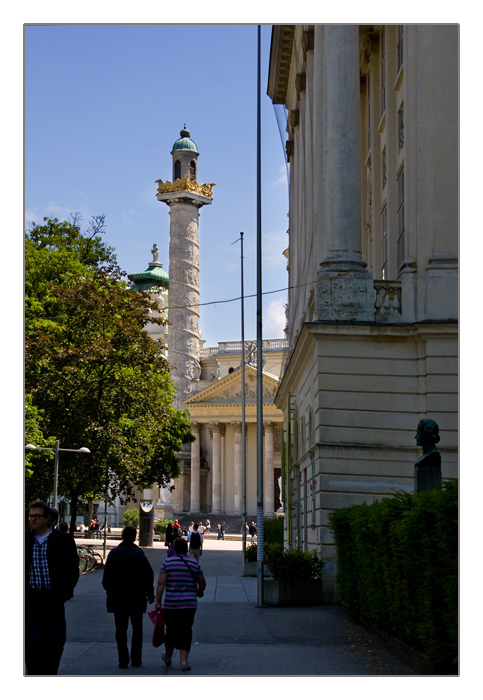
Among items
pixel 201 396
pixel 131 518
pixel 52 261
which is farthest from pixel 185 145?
pixel 52 261

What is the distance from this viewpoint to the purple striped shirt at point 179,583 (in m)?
12.1

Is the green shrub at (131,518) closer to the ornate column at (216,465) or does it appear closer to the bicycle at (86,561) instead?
the ornate column at (216,465)

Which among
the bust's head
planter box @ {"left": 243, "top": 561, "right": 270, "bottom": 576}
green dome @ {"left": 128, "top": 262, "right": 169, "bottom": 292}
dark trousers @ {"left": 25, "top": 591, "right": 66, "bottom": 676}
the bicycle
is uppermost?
green dome @ {"left": 128, "top": 262, "right": 169, "bottom": 292}

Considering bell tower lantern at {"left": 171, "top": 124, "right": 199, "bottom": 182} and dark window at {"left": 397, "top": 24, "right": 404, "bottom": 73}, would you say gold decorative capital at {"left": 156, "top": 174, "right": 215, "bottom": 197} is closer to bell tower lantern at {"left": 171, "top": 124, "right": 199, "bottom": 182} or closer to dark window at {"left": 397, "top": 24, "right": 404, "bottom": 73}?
bell tower lantern at {"left": 171, "top": 124, "right": 199, "bottom": 182}

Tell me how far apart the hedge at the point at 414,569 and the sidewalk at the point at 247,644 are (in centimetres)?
57

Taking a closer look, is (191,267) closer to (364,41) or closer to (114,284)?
(114,284)

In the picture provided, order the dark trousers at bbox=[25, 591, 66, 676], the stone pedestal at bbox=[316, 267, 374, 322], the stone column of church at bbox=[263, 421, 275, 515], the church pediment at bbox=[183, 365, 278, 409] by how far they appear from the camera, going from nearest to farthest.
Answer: the dark trousers at bbox=[25, 591, 66, 676] < the stone pedestal at bbox=[316, 267, 374, 322] < the stone column of church at bbox=[263, 421, 275, 515] < the church pediment at bbox=[183, 365, 278, 409]

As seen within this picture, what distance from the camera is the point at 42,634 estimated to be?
9.91 metres

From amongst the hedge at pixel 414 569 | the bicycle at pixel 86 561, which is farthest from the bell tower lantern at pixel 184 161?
the hedge at pixel 414 569

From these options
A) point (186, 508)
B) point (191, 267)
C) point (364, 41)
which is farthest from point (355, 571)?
point (186, 508)

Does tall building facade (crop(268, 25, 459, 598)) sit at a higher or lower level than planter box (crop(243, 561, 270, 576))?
higher

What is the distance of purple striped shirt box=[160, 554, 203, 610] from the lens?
1208cm

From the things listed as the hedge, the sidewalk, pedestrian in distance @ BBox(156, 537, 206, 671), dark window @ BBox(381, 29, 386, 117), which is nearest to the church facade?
dark window @ BBox(381, 29, 386, 117)

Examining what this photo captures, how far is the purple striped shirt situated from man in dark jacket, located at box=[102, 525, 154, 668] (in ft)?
0.94
